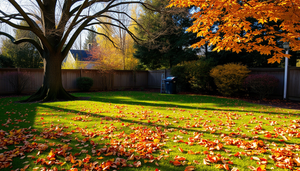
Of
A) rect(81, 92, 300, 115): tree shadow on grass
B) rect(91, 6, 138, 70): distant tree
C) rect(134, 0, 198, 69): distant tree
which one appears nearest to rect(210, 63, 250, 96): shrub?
rect(81, 92, 300, 115): tree shadow on grass

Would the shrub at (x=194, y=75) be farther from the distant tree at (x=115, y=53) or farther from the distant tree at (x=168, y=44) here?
the distant tree at (x=115, y=53)

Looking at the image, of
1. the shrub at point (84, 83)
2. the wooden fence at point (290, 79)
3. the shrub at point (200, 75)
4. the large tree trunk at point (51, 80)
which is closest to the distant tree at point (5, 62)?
the shrub at point (84, 83)

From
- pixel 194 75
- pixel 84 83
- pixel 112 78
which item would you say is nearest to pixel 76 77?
pixel 84 83

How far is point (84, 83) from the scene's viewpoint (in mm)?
15117

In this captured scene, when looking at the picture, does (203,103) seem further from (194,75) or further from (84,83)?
(84,83)

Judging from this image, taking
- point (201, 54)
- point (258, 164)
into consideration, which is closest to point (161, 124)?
point (258, 164)

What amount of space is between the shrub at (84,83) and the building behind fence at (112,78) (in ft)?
2.26

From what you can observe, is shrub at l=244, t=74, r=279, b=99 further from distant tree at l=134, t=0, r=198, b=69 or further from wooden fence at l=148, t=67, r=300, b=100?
distant tree at l=134, t=0, r=198, b=69

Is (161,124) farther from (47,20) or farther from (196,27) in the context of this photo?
(47,20)

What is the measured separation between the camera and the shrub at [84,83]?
49.6ft

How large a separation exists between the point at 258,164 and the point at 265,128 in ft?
7.35

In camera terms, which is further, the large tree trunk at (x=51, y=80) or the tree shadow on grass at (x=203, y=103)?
the large tree trunk at (x=51, y=80)

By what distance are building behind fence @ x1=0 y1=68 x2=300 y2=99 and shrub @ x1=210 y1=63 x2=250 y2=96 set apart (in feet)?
4.51

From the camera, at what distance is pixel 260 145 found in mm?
3250
